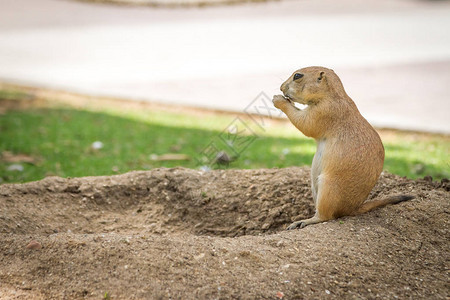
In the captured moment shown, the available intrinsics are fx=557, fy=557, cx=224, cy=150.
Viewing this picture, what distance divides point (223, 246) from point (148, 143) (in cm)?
449

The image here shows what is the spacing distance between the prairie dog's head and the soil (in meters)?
0.94

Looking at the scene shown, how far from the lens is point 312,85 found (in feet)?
13.6

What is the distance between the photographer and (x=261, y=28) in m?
13.6

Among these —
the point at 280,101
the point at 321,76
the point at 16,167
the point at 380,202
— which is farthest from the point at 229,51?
the point at 380,202

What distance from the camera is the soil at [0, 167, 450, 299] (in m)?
3.36

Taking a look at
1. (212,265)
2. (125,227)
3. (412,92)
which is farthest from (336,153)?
(412,92)

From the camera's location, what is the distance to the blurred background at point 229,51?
10085 millimetres

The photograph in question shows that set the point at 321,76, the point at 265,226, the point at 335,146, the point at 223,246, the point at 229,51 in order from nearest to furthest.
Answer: the point at 223,246 → the point at 335,146 → the point at 321,76 → the point at 265,226 → the point at 229,51

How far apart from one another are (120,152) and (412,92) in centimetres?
555

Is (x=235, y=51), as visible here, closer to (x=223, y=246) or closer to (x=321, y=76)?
(x=321, y=76)

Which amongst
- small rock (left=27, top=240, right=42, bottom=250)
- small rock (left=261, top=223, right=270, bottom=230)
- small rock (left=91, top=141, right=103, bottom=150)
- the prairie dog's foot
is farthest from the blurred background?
small rock (left=27, top=240, right=42, bottom=250)

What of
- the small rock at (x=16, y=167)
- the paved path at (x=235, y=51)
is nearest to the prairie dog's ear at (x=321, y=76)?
the small rock at (x=16, y=167)

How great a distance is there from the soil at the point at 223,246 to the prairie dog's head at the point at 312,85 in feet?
3.08

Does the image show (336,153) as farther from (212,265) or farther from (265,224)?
(212,265)
